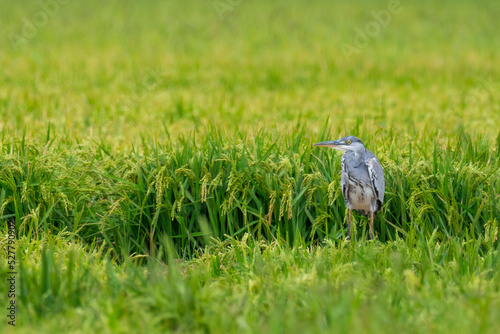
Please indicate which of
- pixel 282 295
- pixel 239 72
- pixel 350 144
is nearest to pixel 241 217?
pixel 350 144

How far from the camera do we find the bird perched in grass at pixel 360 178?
3.83 m

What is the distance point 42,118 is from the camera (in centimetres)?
711

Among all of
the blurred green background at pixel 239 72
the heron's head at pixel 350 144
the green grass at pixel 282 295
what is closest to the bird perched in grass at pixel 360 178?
the heron's head at pixel 350 144

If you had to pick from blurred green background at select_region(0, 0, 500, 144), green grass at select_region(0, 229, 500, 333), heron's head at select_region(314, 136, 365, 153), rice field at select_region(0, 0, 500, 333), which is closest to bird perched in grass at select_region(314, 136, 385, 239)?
heron's head at select_region(314, 136, 365, 153)

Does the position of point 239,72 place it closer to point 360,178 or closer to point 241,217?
point 241,217

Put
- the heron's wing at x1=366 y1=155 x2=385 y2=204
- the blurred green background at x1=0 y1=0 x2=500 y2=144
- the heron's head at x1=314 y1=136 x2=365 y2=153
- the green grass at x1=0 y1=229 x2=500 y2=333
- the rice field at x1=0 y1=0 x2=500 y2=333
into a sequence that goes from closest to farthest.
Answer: the green grass at x1=0 y1=229 x2=500 y2=333, the rice field at x1=0 y1=0 x2=500 y2=333, the heron's wing at x1=366 y1=155 x2=385 y2=204, the heron's head at x1=314 y1=136 x2=365 y2=153, the blurred green background at x1=0 y1=0 x2=500 y2=144

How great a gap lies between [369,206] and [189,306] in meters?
1.52

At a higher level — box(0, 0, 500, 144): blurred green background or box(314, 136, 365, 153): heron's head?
box(0, 0, 500, 144): blurred green background

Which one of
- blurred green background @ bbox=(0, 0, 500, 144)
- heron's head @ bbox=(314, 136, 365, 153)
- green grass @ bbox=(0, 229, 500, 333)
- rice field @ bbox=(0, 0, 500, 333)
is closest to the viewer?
green grass @ bbox=(0, 229, 500, 333)

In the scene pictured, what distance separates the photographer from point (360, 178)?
12.6 ft

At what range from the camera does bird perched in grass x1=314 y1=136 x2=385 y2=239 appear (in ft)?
12.6

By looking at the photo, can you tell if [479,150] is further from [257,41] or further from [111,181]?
[257,41]

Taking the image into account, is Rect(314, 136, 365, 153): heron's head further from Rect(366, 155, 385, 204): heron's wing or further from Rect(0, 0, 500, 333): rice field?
Rect(0, 0, 500, 333): rice field

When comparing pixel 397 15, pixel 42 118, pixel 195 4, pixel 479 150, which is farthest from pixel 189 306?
pixel 195 4
